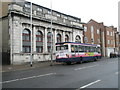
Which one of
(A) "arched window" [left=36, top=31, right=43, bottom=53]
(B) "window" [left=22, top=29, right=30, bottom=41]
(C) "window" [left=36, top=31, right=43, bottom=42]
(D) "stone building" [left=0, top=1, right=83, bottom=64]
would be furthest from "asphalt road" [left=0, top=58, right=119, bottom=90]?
(C) "window" [left=36, top=31, right=43, bottom=42]

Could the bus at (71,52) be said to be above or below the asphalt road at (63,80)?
above

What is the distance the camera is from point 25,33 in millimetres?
24016

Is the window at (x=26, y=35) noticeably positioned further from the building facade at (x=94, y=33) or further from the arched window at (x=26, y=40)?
the building facade at (x=94, y=33)

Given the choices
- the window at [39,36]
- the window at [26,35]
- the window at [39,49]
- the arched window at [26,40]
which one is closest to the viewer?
the arched window at [26,40]

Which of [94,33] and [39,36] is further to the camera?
[94,33]

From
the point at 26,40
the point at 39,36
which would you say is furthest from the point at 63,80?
the point at 39,36

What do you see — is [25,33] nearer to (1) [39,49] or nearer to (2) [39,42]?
(2) [39,42]

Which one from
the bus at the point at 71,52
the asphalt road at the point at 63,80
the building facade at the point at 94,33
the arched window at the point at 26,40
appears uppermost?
the building facade at the point at 94,33

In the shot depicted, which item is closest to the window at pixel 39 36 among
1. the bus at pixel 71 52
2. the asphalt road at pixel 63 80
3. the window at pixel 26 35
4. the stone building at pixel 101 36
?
the window at pixel 26 35

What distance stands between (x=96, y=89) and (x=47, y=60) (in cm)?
2057

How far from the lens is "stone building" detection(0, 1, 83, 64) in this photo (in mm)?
21734

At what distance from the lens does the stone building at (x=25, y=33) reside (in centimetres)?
2173

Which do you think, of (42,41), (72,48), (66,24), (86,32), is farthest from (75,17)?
(72,48)

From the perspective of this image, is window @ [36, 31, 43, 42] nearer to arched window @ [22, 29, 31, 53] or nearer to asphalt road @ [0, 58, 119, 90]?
arched window @ [22, 29, 31, 53]
